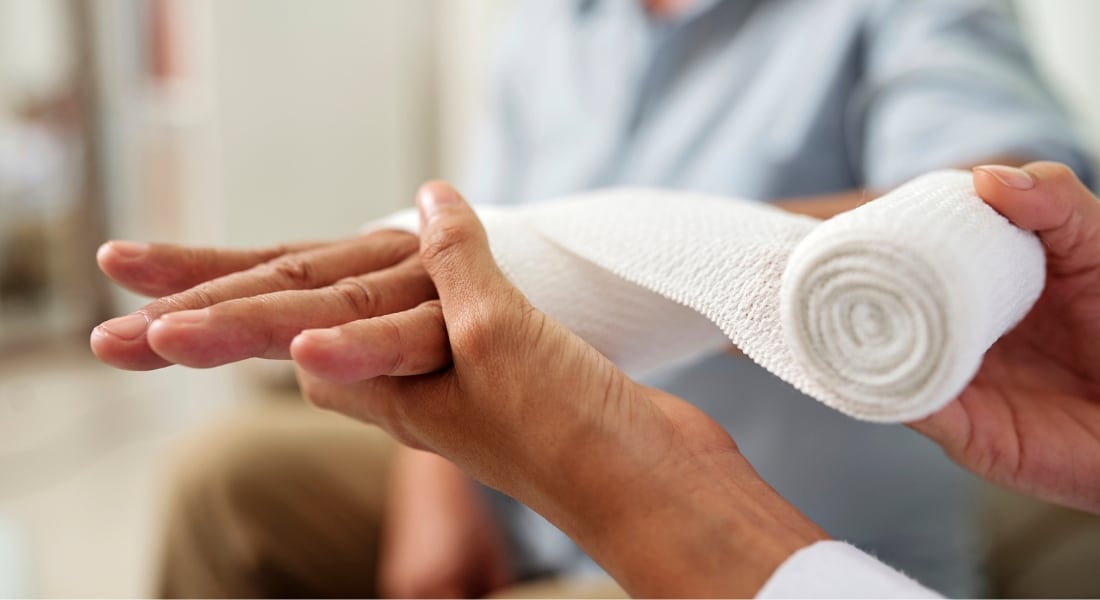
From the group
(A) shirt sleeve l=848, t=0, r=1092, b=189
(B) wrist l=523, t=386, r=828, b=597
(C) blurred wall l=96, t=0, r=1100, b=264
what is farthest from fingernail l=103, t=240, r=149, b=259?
(C) blurred wall l=96, t=0, r=1100, b=264

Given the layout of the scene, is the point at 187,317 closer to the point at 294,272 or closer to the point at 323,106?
the point at 294,272

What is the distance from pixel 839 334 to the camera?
0.30 m

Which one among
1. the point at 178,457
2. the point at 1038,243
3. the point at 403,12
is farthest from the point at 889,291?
the point at 403,12

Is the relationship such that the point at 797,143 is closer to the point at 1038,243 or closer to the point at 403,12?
the point at 1038,243

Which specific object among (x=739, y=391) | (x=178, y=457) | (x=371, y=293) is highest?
(x=371, y=293)

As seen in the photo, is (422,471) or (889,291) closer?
(889,291)

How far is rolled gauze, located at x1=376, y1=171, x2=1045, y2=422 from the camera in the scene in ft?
0.94

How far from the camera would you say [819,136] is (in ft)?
2.22

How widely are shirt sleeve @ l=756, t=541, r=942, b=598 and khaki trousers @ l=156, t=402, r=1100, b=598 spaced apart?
0.40 m

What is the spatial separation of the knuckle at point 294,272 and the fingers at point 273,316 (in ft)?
0.07

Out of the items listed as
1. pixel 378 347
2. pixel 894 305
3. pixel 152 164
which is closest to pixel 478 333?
pixel 378 347

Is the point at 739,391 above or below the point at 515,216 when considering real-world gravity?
below

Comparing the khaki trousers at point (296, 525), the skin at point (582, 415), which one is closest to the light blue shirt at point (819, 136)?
the khaki trousers at point (296, 525)

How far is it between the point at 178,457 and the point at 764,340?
631 mm
